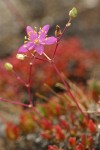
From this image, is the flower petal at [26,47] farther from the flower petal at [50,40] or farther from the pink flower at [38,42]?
the flower petal at [50,40]

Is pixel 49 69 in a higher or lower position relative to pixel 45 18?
lower

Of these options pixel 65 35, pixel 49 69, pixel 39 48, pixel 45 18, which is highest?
pixel 45 18

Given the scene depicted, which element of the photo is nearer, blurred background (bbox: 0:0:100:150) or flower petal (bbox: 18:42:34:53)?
flower petal (bbox: 18:42:34:53)

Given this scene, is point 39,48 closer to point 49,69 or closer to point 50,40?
point 50,40

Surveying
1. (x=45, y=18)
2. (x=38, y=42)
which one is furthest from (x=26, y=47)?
(x=45, y=18)

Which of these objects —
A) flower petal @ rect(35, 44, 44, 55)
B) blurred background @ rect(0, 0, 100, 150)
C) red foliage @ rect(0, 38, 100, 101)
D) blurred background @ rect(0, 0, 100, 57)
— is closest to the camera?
flower petal @ rect(35, 44, 44, 55)

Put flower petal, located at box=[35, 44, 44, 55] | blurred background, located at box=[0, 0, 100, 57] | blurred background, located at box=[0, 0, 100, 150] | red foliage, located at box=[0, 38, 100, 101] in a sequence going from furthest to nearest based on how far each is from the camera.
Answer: blurred background, located at box=[0, 0, 100, 57] < blurred background, located at box=[0, 0, 100, 150] < red foliage, located at box=[0, 38, 100, 101] < flower petal, located at box=[35, 44, 44, 55]

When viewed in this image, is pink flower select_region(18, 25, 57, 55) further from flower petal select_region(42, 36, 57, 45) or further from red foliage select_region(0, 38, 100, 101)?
red foliage select_region(0, 38, 100, 101)

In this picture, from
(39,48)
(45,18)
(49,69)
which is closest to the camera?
(39,48)

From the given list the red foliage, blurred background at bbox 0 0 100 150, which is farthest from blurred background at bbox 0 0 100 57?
the red foliage

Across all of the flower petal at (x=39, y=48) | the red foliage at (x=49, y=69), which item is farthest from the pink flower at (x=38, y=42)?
the red foliage at (x=49, y=69)
